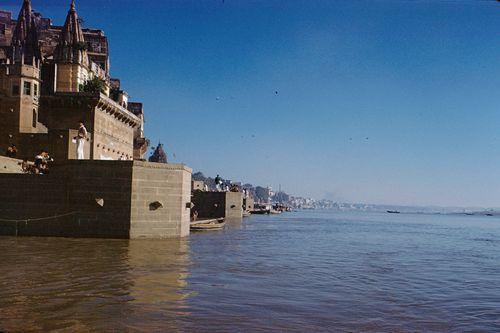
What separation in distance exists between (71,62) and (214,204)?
71.7 ft

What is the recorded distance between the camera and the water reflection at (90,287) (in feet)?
27.0

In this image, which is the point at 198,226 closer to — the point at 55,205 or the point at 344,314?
the point at 55,205

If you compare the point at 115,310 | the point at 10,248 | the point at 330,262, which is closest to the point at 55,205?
the point at 10,248

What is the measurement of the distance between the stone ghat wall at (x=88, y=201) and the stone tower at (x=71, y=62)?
26993 millimetres

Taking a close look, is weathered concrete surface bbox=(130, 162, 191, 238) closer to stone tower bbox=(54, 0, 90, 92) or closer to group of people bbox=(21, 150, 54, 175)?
group of people bbox=(21, 150, 54, 175)

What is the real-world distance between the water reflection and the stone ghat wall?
99.4 inches

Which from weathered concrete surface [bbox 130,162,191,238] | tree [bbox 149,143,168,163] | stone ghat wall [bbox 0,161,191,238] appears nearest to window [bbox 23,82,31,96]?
stone ghat wall [bbox 0,161,191,238]

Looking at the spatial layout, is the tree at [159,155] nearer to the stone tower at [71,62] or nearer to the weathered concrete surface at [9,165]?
the stone tower at [71,62]

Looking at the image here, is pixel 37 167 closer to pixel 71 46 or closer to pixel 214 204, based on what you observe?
pixel 71 46

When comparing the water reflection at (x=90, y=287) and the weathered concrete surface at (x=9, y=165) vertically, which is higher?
the weathered concrete surface at (x=9, y=165)

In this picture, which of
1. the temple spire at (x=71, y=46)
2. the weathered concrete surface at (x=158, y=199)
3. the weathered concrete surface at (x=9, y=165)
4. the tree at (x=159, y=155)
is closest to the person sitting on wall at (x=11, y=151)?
the weathered concrete surface at (x=9, y=165)

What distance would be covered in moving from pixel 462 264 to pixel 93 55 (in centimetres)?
6070

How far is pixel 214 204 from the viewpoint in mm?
57031

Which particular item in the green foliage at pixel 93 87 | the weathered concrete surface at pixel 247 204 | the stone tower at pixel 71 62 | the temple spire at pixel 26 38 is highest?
the temple spire at pixel 26 38
